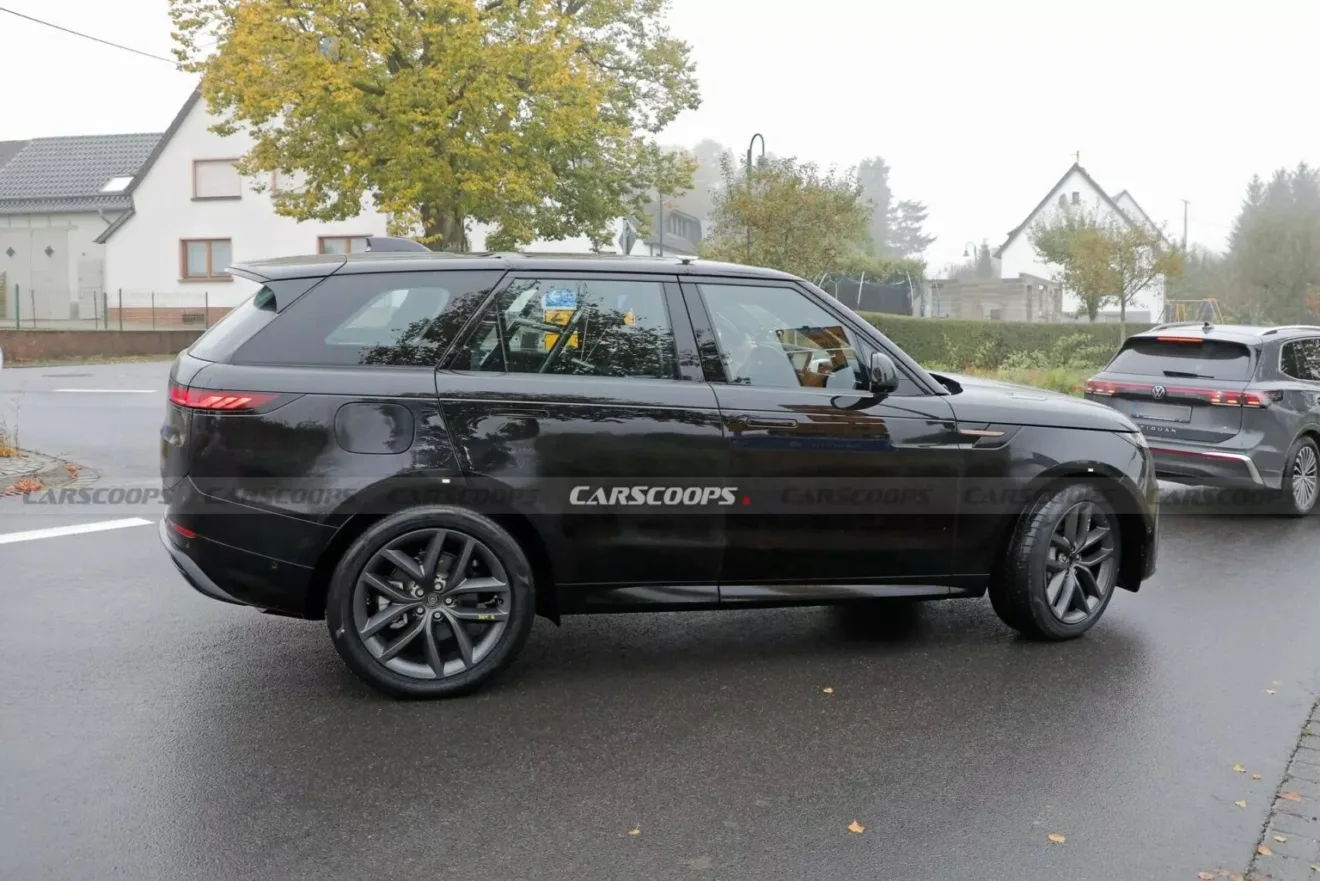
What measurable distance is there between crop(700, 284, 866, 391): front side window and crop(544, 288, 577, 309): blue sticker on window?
0.59 m

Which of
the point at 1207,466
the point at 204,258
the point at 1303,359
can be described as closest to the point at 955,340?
the point at 1303,359

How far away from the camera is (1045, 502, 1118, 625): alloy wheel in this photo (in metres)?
5.99

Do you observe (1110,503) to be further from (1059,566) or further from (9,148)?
(9,148)

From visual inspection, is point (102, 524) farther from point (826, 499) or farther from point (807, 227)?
point (807, 227)

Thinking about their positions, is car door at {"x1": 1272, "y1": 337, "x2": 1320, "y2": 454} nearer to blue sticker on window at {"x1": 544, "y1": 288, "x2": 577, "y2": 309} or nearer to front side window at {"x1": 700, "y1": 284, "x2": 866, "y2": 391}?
front side window at {"x1": 700, "y1": 284, "x2": 866, "y2": 391}

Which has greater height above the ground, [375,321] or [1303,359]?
[375,321]

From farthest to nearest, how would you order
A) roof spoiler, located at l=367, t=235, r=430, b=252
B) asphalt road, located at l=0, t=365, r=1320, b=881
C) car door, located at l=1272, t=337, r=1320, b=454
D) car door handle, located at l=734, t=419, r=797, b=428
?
1. car door, located at l=1272, t=337, r=1320, b=454
2. roof spoiler, located at l=367, t=235, r=430, b=252
3. car door handle, located at l=734, t=419, r=797, b=428
4. asphalt road, located at l=0, t=365, r=1320, b=881

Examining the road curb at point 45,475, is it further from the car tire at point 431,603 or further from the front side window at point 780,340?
the front side window at point 780,340

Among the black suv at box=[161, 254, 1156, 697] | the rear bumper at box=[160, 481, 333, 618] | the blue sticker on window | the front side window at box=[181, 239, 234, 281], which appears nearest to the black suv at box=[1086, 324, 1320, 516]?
the black suv at box=[161, 254, 1156, 697]

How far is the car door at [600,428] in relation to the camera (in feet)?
16.6

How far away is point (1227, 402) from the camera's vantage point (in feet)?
32.2

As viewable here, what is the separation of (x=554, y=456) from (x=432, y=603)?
78cm

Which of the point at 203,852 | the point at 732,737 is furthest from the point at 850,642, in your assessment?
the point at 203,852

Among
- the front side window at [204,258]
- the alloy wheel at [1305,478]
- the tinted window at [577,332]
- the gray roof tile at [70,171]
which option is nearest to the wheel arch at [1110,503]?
the tinted window at [577,332]
